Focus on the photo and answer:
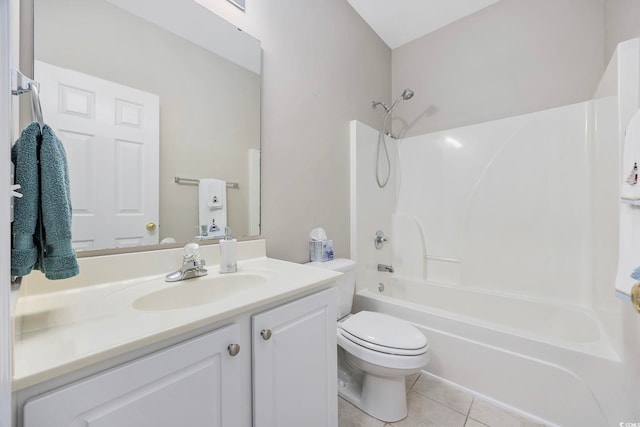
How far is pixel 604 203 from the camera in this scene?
55.4 inches

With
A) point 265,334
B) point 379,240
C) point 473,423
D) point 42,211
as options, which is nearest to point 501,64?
point 379,240

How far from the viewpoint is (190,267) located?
1.01m

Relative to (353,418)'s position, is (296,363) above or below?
above

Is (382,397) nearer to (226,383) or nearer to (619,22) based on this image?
(226,383)

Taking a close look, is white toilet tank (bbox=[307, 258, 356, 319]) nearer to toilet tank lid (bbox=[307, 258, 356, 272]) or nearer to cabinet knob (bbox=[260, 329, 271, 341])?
toilet tank lid (bbox=[307, 258, 356, 272])

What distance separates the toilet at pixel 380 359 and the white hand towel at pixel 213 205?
63 cm

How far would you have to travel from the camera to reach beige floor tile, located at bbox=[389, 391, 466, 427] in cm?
131

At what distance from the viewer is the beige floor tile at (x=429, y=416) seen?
1310 mm

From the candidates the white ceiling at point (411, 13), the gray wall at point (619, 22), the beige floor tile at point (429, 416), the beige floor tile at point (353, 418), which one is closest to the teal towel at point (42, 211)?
the beige floor tile at point (353, 418)

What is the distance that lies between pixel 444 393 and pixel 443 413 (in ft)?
0.50

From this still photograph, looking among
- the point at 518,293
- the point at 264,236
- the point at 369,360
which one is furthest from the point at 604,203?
the point at 264,236

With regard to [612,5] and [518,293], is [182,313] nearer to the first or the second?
[518,293]

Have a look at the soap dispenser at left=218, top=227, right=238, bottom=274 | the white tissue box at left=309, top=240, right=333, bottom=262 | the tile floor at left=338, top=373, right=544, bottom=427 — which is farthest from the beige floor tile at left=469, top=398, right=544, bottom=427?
the soap dispenser at left=218, top=227, right=238, bottom=274

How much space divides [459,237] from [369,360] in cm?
136
